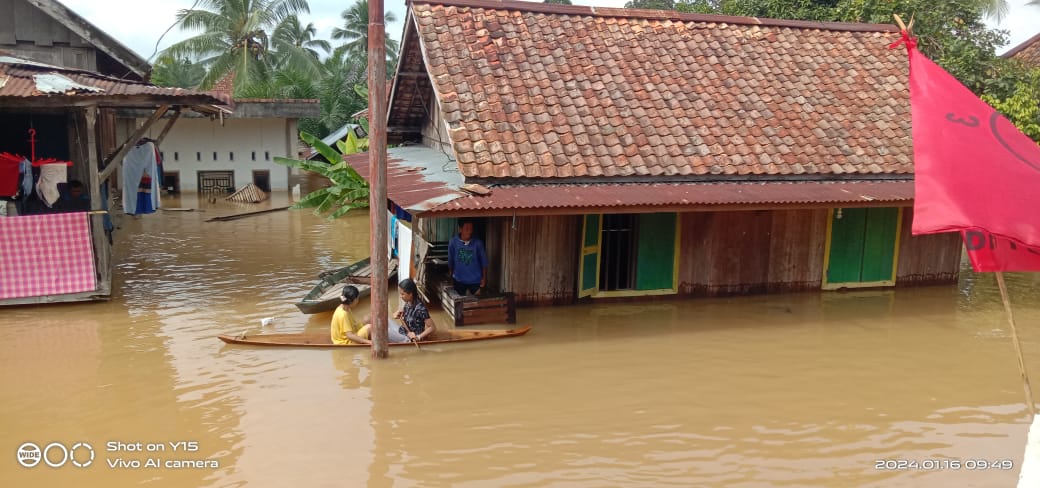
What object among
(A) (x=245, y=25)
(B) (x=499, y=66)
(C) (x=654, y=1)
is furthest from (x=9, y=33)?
(C) (x=654, y=1)

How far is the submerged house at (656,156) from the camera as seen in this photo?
33.0 feet

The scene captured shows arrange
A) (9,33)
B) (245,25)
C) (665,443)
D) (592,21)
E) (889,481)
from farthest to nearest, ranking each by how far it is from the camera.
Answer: (245,25) < (9,33) < (592,21) < (665,443) < (889,481)

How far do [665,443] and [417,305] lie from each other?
11.4ft

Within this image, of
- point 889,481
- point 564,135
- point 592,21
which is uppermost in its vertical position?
point 592,21

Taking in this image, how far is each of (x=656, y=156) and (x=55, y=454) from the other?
25.3 ft

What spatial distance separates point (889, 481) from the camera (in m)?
6.02

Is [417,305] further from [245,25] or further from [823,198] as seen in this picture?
[245,25]

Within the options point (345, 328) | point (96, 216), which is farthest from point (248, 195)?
point (345, 328)

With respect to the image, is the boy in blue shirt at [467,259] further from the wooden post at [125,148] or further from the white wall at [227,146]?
the white wall at [227,146]

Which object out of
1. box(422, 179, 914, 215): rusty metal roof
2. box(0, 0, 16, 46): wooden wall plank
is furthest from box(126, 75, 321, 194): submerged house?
box(422, 179, 914, 215): rusty metal roof

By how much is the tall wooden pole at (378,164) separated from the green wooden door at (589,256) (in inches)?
130

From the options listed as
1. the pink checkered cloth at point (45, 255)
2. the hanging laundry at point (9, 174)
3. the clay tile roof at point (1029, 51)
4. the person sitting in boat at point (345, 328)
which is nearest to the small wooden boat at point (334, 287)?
the person sitting in boat at point (345, 328)

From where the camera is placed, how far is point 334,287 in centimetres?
1117

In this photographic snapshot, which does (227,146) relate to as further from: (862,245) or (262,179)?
(862,245)
